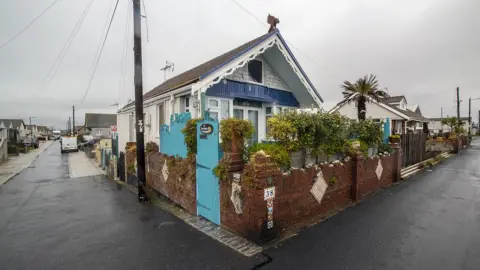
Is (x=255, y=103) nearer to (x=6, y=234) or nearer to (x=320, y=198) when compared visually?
(x=320, y=198)

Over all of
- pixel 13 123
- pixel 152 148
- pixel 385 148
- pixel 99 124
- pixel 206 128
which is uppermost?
pixel 13 123

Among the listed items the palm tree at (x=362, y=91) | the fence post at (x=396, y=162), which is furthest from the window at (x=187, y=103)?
the palm tree at (x=362, y=91)

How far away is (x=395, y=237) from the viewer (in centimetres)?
469

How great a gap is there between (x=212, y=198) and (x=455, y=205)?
661 centimetres

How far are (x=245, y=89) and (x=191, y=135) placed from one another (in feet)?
15.7

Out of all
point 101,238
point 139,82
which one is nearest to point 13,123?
point 139,82

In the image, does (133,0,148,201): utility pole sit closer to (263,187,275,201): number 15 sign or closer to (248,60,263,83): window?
(248,60,263,83): window

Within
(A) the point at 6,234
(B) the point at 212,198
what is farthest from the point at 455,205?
(A) the point at 6,234

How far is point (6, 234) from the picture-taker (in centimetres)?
530

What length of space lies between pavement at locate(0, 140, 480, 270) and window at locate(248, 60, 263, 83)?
6627 millimetres

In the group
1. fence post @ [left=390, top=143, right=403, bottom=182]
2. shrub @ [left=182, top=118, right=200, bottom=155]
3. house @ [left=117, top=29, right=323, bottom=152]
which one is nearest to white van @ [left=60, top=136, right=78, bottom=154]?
house @ [left=117, top=29, right=323, bottom=152]

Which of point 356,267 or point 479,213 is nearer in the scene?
point 356,267

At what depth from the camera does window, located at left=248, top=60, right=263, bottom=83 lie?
1078 centimetres

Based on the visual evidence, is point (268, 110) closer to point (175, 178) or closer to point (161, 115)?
point (161, 115)
